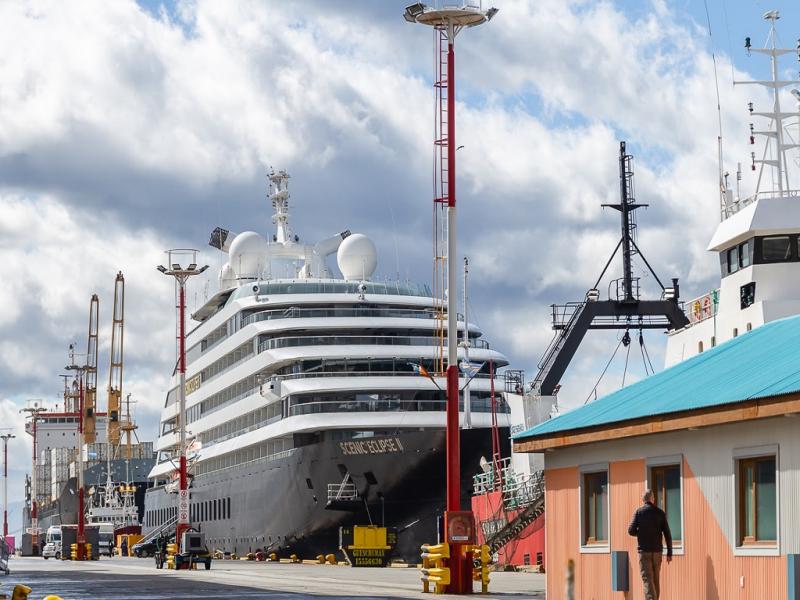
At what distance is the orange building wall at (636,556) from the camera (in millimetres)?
19172

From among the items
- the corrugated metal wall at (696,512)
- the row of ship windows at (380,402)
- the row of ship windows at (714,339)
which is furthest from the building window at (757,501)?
the row of ship windows at (380,402)

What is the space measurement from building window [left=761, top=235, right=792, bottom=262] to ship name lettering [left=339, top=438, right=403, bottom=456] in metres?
20.6

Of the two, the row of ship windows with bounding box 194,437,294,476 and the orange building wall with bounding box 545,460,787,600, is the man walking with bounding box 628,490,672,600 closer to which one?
the orange building wall with bounding box 545,460,787,600

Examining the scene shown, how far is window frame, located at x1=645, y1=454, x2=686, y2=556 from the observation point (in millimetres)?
21078

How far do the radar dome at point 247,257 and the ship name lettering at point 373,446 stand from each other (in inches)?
932

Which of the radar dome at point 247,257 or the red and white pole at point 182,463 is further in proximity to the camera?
the radar dome at point 247,257

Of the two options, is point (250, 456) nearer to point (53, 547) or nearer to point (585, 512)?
point (53, 547)

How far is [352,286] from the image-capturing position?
6356 centimetres

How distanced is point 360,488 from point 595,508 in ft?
99.7

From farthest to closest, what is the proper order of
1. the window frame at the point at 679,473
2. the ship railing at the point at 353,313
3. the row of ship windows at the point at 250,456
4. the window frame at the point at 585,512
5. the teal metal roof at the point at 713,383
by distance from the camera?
the ship railing at the point at 353,313 → the row of ship windows at the point at 250,456 → the window frame at the point at 585,512 → the window frame at the point at 679,473 → the teal metal roof at the point at 713,383

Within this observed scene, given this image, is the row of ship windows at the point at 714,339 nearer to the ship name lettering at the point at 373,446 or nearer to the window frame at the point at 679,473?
the window frame at the point at 679,473

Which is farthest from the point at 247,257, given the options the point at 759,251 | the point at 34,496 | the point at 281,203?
the point at 34,496

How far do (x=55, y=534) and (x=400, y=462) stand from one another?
4551 cm

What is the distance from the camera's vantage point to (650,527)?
20.5 metres
